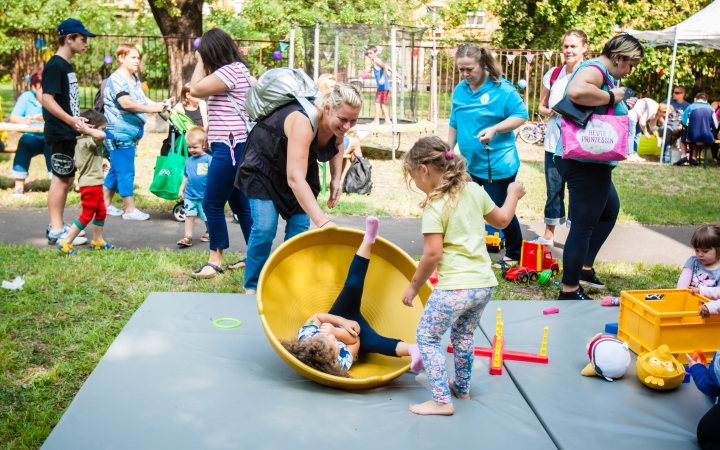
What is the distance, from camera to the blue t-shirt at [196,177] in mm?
6449

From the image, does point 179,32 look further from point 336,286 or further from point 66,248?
point 336,286

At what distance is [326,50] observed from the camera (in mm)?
13398

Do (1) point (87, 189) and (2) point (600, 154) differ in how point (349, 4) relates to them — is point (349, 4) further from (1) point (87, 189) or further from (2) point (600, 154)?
(2) point (600, 154)

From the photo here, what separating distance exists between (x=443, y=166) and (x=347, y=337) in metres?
1.08

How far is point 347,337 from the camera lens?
12.0 ft

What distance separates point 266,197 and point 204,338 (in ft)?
3.14

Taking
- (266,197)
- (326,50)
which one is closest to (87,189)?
(266,197)

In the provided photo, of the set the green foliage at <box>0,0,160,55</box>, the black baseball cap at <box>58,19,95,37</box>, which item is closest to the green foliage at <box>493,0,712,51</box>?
the green foliage at <box>0,0,160,55</box>

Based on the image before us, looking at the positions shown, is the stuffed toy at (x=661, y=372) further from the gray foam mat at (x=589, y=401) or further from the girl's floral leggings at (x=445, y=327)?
the girl's floral leggings at (x=445, y=327)

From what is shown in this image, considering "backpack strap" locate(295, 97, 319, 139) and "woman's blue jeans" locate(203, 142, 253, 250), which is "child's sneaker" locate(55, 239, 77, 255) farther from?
"backpack strap" locate(295, 97, 319, 139)

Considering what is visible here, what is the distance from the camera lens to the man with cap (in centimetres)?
595

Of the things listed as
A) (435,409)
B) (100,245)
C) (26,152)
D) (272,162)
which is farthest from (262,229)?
(26,152)

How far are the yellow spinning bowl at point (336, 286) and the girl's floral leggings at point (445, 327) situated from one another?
18.0 inches

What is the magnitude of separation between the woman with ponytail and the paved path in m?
1.16
